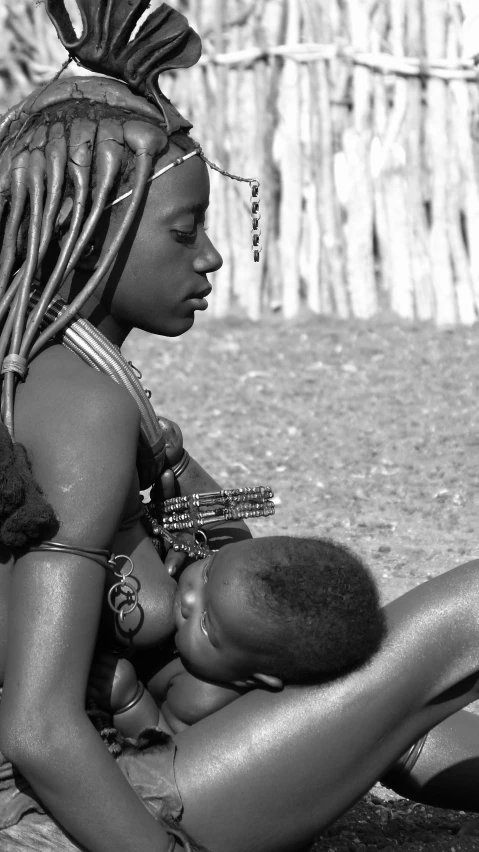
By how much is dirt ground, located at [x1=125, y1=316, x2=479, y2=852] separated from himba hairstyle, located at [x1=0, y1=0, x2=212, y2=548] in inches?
70.8

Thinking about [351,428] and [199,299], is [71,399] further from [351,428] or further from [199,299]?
[351,428]

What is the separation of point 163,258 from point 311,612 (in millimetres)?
894

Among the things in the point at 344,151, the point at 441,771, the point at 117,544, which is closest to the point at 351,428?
the point at 344,151

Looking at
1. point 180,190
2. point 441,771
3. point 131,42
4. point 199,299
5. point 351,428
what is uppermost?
point 131,42

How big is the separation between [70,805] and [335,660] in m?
0.63

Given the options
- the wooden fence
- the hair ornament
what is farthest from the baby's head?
the wooden fence

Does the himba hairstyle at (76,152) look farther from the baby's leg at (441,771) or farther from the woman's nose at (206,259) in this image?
the baby's leg at (441,771)

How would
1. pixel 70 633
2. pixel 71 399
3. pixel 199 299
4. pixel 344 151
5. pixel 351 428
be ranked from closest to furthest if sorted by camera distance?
1. pixel 70 633
2. pixel 71 399
3. pixel 199 299
4. pixel 351 428
5. pixel 344 151

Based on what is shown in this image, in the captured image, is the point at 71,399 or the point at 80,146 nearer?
the point at 71,399

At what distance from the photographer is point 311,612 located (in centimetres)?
263

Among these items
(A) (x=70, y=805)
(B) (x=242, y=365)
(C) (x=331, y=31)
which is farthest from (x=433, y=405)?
(A) (x=70, y=805)

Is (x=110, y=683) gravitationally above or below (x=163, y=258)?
below

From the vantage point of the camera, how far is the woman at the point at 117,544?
2428 millimetres

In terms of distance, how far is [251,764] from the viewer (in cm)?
266
